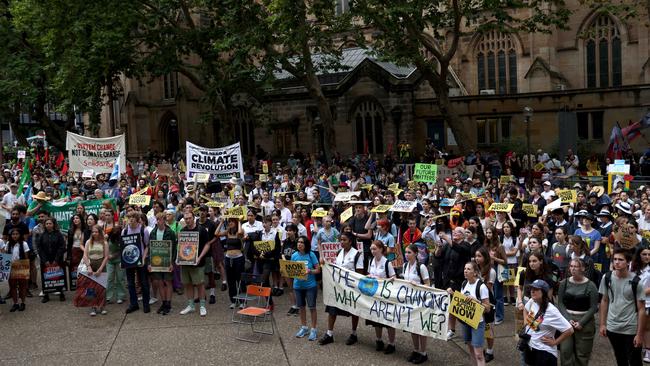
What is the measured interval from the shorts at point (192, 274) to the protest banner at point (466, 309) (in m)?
5.04

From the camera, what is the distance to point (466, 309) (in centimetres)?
841

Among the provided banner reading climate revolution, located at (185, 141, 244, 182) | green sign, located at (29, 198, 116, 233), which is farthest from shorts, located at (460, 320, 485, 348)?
banner reading climate revolution, located at (185, 141, 244, 182)

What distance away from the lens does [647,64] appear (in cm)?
3212

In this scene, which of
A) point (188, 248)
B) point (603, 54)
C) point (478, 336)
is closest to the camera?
point (478, 336)

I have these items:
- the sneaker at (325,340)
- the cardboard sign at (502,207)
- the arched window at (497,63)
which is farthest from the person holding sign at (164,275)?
the arched window at (497,63)

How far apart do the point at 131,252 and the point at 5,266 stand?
2429 mm

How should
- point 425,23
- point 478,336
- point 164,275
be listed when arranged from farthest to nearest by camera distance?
point 425,23, point 164,275, point 478,336

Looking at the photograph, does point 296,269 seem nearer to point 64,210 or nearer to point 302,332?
point 302,332

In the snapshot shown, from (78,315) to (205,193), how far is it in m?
7.87

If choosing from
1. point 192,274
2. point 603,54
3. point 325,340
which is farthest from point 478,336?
point 603,54

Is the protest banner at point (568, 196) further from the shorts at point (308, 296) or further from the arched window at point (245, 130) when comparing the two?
the arched window at point (245, 130)

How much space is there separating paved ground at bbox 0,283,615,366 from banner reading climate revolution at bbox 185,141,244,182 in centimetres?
771

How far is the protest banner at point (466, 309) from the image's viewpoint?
8242 mm

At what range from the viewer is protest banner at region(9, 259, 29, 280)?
40.5 feet
